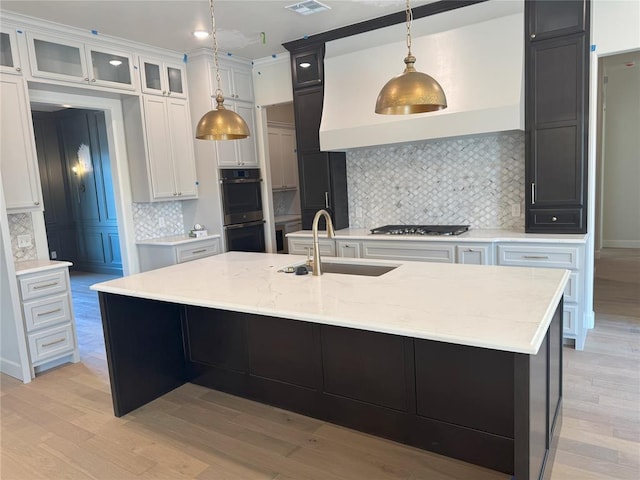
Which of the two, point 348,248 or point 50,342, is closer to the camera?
point 50,342

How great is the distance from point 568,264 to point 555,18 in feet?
6.21

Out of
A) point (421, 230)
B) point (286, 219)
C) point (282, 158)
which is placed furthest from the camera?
point (282, 158)

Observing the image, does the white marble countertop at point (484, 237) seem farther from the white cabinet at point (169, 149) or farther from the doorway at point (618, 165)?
the doorway at point (618, 165)

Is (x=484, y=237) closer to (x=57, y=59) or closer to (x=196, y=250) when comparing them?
(x=196, y=250)

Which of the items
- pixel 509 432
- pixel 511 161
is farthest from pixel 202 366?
pixel 511 161

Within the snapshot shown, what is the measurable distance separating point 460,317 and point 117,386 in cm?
222

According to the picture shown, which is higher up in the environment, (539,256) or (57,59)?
(57,59)

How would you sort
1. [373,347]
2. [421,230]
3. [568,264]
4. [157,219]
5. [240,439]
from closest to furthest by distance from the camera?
[373,347]
[240,439]
[568,264]
[421,230]
[157,219]

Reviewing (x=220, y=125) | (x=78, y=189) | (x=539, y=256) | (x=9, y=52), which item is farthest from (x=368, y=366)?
(x=78, y=189)

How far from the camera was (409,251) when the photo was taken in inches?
162

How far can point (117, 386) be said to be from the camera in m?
2.86

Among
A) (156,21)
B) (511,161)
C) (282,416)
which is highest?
(156,21)

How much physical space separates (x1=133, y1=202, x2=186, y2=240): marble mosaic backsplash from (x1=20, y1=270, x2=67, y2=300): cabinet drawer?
4.09 ft

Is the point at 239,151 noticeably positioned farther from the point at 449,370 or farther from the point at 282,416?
the point at 449,370
